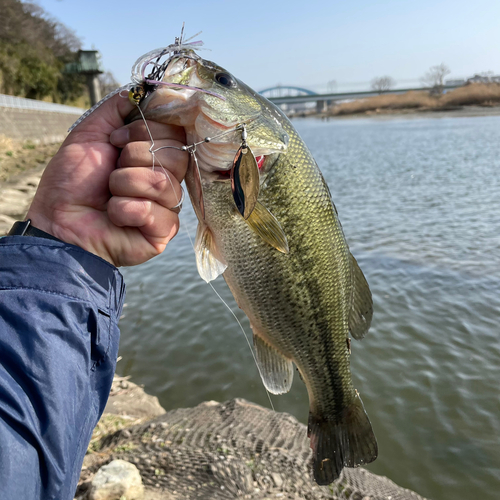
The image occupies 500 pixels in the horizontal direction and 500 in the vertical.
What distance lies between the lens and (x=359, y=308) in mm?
2328

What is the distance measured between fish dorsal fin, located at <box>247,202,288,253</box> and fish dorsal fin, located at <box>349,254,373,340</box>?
2.15 feet

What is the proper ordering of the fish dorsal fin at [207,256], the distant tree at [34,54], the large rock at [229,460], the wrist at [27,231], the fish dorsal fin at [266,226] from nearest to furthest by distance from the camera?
the wrist at [27,231] → the fish dorsal fin at [266,226] → the fish dorsal fin at [207,256] → the large rock at [229,460] → the distant tree at [34,54]

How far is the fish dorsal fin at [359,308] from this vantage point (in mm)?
2303

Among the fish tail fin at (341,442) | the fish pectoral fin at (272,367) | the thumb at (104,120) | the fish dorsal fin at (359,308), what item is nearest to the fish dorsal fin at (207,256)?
the fish pectoral fin at (272,367)

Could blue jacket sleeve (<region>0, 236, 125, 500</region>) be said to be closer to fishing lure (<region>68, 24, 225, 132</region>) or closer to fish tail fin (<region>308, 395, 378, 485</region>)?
fishing lure (<region>68, 24, 225, 132</region>)

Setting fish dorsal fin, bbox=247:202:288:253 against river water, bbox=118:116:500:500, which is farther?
river water, bbox=118:116:500:500

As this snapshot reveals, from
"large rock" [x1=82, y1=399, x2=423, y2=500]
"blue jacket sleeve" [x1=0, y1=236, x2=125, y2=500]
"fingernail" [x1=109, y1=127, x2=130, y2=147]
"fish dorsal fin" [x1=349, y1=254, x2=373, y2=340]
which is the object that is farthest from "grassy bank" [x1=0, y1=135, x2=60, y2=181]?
"fish dorsal fin" [x1=349, y1=254, x2=373, y2=340]

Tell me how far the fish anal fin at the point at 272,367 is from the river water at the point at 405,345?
1.05 meters

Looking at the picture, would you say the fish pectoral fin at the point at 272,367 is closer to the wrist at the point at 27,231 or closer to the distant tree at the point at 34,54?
the wrist at the point at 27,231

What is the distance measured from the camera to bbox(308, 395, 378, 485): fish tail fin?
2229 mm

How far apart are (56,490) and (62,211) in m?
1.07

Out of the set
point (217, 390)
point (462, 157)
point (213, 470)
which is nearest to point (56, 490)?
point (213, 470)

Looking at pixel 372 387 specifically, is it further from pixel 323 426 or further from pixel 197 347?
pixel 323 426

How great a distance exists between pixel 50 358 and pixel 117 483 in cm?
235
